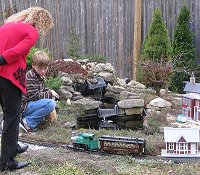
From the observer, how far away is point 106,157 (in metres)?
5.71

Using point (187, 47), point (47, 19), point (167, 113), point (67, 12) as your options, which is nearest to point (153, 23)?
point (187, 47)

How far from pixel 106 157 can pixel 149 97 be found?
3677 mm

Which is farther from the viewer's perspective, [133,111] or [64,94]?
[64,94]

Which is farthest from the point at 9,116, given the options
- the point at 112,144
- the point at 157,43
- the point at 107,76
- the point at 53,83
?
the point at 157,43

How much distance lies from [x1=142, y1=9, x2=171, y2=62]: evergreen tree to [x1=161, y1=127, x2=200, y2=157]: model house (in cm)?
607

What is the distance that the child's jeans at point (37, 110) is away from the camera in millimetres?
7016

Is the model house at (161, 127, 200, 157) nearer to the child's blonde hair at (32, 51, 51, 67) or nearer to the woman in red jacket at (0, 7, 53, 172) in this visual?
the woman in red jacket at (0, 7, 53, 172)

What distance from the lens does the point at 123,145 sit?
226 inches

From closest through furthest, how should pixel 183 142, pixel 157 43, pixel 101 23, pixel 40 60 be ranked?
1. pixel 183 142
2. pixel 40 60
3. pixel 157 43
4. pixel 101 23

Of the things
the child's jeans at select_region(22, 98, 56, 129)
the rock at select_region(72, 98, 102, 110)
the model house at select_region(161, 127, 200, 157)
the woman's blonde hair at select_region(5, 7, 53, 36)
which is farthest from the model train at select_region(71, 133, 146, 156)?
the rock at select_region(72, 98, 102, 110)

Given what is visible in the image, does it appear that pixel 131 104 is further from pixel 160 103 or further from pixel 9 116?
pixel 9 116

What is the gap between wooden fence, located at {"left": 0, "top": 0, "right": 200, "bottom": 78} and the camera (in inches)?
524

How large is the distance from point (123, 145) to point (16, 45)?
1.84m

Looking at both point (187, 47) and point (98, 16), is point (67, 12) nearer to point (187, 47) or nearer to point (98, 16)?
point (98, 16)
